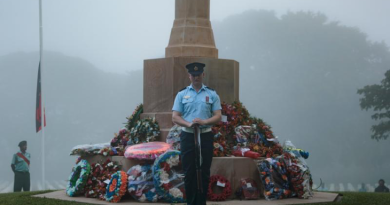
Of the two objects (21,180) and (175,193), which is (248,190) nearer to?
(175,193)

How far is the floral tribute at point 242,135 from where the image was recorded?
35.2 ft

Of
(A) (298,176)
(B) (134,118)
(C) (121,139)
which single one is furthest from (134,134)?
(A) (298,176)

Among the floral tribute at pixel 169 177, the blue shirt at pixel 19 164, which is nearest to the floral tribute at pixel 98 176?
the floral tribute at pixel 169 177

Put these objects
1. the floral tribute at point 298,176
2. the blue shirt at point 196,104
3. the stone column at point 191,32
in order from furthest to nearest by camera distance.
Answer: the stone column at point 191,32 < the floral tribute at point 298,176 < the blue shirt at point 196,104

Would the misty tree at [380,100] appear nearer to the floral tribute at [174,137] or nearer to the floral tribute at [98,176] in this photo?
the floral tribute at [174,137]

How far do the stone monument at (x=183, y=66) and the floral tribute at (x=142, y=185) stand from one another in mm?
1436

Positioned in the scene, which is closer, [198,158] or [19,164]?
[198,158]

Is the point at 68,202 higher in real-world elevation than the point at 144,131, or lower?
lower

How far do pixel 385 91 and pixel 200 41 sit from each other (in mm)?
31943

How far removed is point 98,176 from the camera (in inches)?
424

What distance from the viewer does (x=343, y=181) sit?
63406 mm

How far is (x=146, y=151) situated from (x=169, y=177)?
0.75 meters

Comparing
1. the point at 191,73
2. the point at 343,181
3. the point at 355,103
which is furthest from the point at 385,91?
the point at 191,73

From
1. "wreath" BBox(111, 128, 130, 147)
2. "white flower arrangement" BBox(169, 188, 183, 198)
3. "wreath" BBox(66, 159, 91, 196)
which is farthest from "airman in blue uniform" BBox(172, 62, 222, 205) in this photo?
"wreath" BBox(111, 128, 130, 147)
